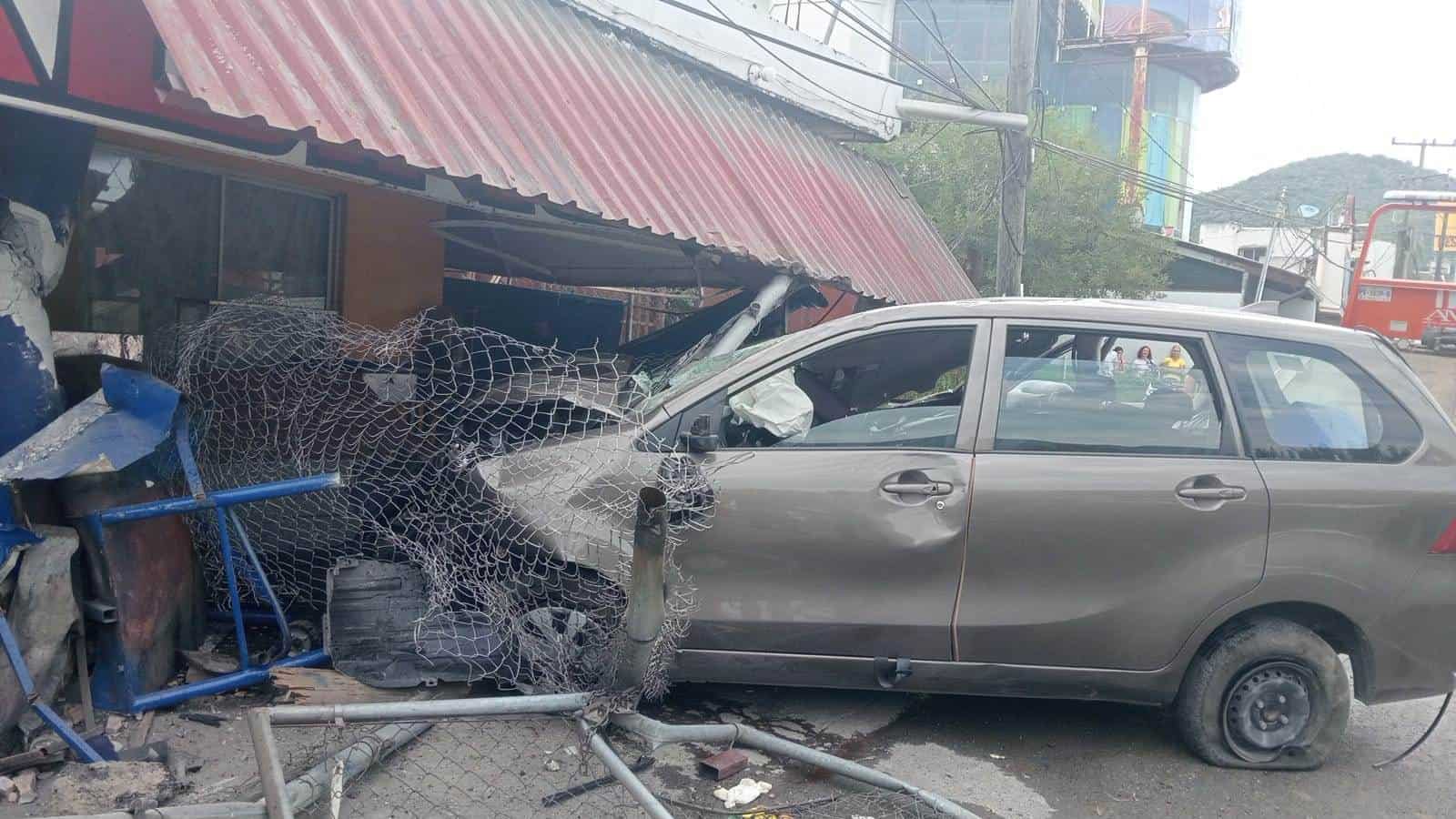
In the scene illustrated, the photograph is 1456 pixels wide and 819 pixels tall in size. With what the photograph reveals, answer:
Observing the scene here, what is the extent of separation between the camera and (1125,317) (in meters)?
4.34

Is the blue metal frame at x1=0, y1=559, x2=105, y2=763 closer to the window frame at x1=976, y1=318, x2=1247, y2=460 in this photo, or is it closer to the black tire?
the window frame at x1=976, y1=318, x2=1247, y2=460

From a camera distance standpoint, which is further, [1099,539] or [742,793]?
[1099,539]

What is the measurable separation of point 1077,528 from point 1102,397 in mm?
545

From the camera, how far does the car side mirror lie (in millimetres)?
4055

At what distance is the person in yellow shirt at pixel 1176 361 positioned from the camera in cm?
430

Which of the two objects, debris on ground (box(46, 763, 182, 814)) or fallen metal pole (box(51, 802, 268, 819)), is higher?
fallen metal pole (box(51, 802, 268, 819))

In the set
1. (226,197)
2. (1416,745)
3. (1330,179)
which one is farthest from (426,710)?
(1330,179)

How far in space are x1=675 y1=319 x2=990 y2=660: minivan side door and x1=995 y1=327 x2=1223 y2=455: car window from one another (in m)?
0.22

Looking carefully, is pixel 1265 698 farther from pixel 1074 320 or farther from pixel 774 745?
pixel 774 745

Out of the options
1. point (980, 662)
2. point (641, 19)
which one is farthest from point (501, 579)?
point (641, 19)

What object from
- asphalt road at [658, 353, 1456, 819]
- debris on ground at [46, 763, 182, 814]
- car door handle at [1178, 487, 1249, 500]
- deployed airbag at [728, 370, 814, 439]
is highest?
deployed airbag at [728, 370, 814, 439]

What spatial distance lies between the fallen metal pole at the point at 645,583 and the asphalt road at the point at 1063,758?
0.78m

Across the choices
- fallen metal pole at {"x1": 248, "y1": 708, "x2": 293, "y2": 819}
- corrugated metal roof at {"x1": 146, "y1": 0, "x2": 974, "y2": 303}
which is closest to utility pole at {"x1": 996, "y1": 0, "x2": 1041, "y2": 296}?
corrugated metal roof at {"x1": 146, "y1": 0, "x2": 974, "y2": 303}

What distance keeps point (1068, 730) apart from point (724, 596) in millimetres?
1691
